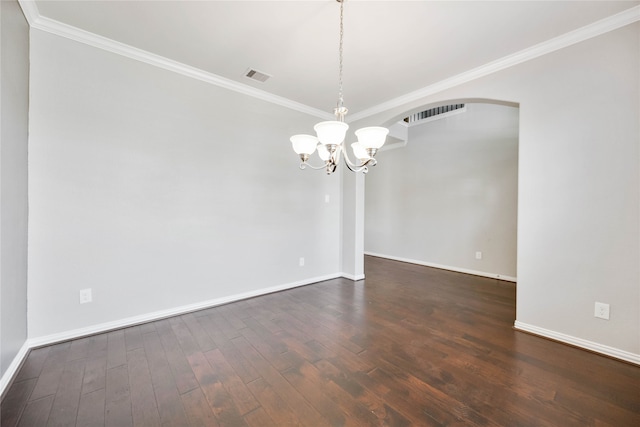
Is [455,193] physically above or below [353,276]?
above

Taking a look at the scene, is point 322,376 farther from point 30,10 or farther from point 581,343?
point 30,10

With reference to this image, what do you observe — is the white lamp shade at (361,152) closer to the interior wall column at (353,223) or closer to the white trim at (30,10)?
the interior wall column at (353,223)

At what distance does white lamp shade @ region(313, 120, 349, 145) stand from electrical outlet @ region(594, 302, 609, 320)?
254cm

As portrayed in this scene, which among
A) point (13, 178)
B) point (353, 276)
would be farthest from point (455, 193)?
point (13, 178)

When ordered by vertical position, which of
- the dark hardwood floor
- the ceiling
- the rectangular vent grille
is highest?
the rectangular vent grille

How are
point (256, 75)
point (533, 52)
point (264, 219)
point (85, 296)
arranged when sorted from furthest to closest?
point (264, 219)
point (256, 75)
point (533, 52)
point (85, 296)

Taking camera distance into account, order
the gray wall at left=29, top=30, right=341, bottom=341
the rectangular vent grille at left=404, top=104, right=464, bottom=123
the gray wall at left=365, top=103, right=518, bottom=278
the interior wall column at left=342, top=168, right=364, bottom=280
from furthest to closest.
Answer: the rectangular vent grille at left=404, top=104, right=464, bottom=123 → the gray wall at left=365, top=103, right=518, bottom=278 → the interior wall column at left=342, top=168, right=364, bottom=280 → the gray wall at left=29, top=30, right=341, bottom=341

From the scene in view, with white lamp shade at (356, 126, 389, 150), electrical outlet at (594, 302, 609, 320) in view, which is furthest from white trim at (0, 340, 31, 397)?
electrical outlet at (594, 302, 609, 320)

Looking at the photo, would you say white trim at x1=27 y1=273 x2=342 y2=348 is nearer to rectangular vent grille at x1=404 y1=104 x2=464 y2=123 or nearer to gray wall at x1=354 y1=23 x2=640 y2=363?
gray wall at x1=354 y1=23 x2=640 y2=363

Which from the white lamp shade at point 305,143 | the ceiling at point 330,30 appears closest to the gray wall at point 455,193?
the ceiling at point 330,30

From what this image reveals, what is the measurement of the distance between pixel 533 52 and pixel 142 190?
13.0 ft

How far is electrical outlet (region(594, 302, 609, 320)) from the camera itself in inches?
81.2

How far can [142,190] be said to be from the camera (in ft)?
8.20

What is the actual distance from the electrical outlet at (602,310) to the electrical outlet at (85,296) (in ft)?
14.3
